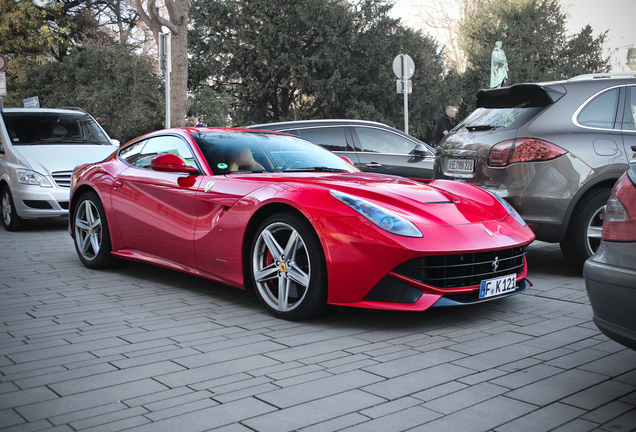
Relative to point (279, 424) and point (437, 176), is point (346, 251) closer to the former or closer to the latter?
point (279, 424)

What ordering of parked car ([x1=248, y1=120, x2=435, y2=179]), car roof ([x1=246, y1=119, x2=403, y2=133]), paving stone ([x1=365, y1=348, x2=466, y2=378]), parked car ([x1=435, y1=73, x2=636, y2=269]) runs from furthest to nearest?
parked car ([x1=248, y1=120, x2=435, y2=179]) → car roof ([x1=246, y1=119, x2=403, y2=133]) → parked car ([x1=435, y1=73, x2=636, y2=269]) → paving stone ([x1=365, y1=348, x2=466, y2=378])

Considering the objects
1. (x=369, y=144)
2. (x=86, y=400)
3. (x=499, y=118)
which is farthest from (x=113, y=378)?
(x=369, y=144)

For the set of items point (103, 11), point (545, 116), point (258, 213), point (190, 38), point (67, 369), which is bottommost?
point (67, 369)

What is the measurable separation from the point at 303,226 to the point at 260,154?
1.30 meters

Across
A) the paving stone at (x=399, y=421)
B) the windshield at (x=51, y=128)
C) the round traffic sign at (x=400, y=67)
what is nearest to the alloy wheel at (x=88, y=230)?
the paving stone at (x=399, y=421)

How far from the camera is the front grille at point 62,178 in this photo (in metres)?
9.29

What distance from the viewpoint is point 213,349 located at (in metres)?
3.62

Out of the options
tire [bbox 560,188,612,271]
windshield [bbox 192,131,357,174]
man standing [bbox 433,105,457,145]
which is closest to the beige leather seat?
windshield [bbox 192,131,357,174]

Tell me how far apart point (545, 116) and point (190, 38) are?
2657 centimetres

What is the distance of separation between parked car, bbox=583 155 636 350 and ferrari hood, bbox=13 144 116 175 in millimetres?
8439

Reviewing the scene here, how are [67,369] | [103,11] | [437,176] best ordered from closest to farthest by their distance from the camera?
[67,369] < [437,176] < [103,11]

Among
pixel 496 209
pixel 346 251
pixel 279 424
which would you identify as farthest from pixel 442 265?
pixel 279 424

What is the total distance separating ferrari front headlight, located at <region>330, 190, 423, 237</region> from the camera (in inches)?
150

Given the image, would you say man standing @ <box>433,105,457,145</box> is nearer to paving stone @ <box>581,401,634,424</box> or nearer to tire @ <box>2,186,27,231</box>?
tire @ <box>2,186,27,231</box>
